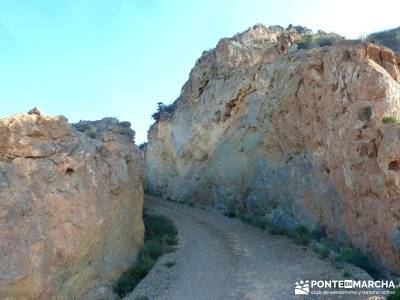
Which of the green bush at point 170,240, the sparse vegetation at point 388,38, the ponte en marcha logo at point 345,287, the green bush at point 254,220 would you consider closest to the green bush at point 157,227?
the green bush at point 170,240

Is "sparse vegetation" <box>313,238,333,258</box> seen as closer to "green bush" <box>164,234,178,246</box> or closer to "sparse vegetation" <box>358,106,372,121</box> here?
"sparse vegetation" <box>358,106,372,121</box>

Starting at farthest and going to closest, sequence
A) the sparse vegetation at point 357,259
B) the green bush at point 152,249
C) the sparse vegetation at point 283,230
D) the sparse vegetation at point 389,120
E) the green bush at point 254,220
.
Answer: the green bush at point 254,220, the sparse vegetation at point 283,230, the green bush at point 152,249, the sparse vegetation at point 389,120, the sparse vegetation at point 357,259

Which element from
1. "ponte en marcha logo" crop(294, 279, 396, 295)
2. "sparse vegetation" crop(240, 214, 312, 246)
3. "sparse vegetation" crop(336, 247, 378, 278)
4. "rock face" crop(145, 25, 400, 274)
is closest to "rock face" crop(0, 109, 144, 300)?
"ponte en marcha logo" crop(294, 279, 396, 295)

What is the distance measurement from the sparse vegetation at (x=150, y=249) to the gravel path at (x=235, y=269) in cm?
28

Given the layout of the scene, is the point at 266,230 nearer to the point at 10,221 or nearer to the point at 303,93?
the point at 303,93

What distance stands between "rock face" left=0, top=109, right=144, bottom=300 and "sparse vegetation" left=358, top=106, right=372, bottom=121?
8.40 meters

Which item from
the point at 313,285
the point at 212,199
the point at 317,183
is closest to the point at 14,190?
the point at 313,285

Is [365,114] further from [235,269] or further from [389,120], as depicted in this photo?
[235,269]

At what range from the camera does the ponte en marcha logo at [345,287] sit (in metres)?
11.0

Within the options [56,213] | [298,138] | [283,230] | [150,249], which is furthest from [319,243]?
[56,213]

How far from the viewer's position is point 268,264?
1432cm

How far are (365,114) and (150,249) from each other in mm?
8870

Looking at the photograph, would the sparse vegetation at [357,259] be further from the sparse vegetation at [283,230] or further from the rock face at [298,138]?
the sparse vegetation at [283,230]

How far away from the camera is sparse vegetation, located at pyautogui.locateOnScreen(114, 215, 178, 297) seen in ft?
43.1
